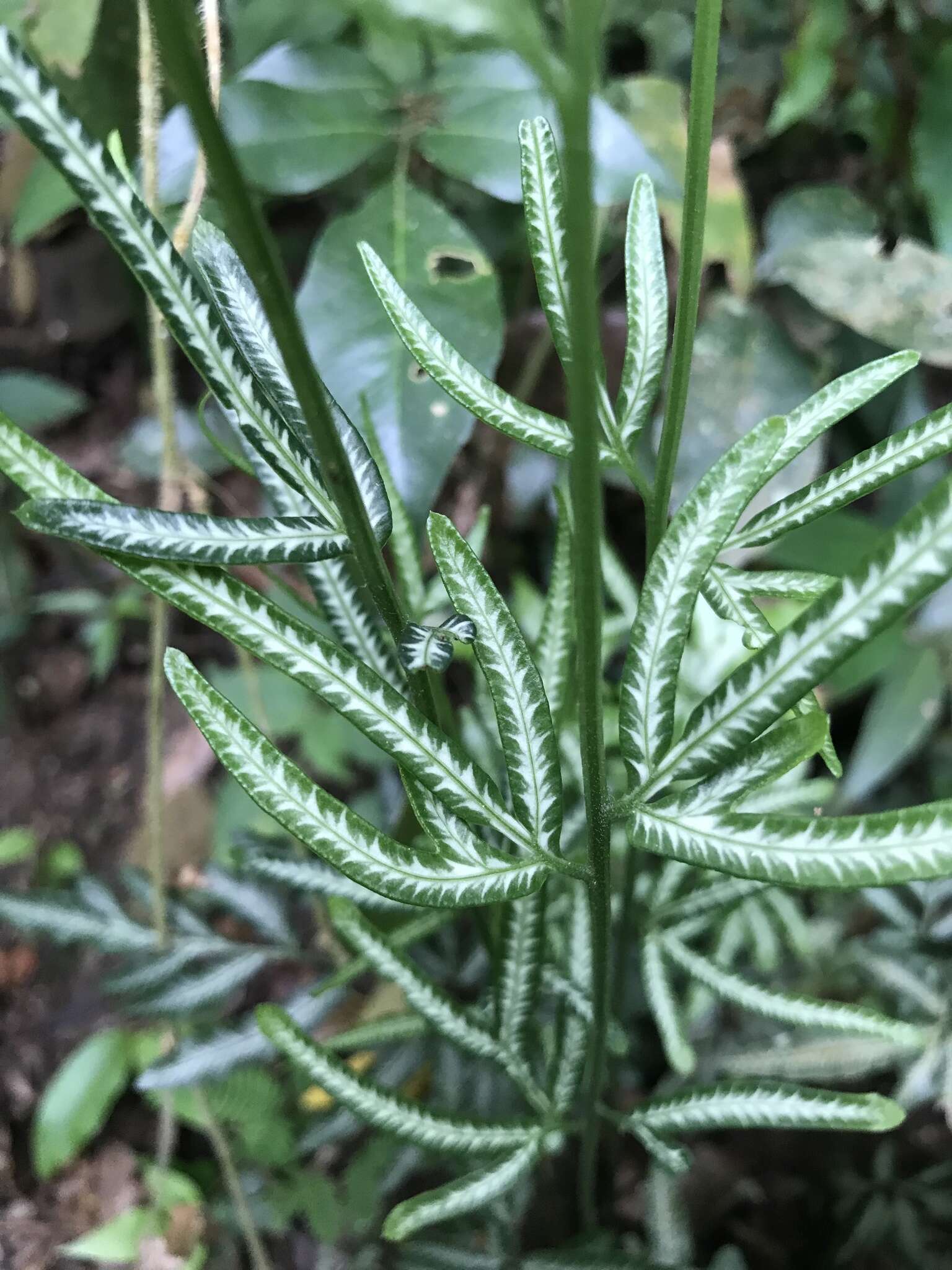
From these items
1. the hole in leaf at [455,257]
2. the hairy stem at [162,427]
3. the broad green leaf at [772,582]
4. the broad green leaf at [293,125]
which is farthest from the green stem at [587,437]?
the broad green leaf at [293,125]

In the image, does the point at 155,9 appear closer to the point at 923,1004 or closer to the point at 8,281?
the point at 923,1004

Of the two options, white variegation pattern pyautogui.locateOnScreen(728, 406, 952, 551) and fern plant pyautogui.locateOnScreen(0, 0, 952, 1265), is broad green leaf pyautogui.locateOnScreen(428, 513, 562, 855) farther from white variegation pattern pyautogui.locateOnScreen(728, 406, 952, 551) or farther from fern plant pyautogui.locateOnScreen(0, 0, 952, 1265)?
white variegation pattern pyautogui.locateOnScreen(728, 406, 952, 551)

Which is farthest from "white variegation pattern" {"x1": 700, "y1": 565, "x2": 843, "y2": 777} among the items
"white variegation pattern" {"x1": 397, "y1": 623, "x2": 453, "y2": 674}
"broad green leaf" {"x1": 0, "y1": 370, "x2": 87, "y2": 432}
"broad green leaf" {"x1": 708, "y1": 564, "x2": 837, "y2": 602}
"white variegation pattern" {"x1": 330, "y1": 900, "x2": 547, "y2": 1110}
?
"broad green leaf" {"x1": 0, "y1": 370, "x2": 87, "y2": 432}

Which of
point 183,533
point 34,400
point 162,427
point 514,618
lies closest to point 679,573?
point 514,618

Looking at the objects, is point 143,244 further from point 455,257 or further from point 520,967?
point 455,257

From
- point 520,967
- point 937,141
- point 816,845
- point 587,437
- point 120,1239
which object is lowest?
point 120,1239
